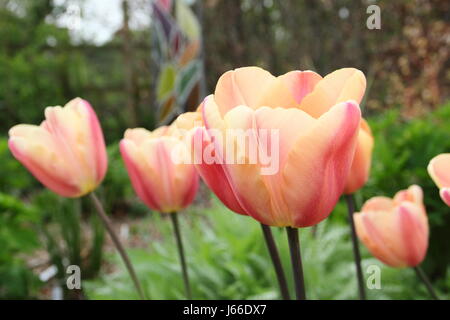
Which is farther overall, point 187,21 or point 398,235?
point 187,21

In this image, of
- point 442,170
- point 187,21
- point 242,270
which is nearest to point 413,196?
point 442,170

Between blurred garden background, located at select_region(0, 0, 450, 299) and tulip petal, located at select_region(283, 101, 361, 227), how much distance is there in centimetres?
32

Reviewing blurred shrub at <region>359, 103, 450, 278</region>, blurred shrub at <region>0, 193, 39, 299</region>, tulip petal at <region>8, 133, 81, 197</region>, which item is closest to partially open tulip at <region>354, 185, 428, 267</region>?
tulip petal at <region>8, 133, 81, 197</region>

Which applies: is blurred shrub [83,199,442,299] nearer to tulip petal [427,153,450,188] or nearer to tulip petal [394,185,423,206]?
tulip petal [394,185,423,206]

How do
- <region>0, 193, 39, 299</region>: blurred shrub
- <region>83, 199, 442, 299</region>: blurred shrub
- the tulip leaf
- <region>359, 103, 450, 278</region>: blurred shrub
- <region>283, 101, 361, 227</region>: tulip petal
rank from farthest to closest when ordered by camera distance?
the tulip leaf, <region>0, 193, 39, 299</region>: blurred shrub, <region>359, 103, 450, 278</region>: blurred shrub, <region>83, 199, 442, 299</region>: blurred shrub, <region>283, 101, 361, 227</region>: tulip petal

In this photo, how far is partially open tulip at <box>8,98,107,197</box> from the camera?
18.9 inches

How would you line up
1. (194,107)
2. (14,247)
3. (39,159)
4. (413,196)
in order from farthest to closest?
1. (194,107)
2. (14,247)
3. (413,196)
4. (39,159)

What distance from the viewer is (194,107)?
391 centimetres

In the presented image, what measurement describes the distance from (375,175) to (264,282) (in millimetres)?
436

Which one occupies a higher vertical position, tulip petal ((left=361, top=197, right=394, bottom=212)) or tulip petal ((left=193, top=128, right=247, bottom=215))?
tulip petal ((left=193, top=128, right=247, bottom=215))

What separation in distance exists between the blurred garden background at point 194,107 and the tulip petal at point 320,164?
0.32 m

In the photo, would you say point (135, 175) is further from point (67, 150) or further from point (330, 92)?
point (330, 92)
